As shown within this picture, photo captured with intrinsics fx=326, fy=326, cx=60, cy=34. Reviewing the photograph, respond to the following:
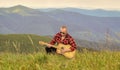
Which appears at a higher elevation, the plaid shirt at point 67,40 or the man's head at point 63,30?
the man's head at point 63,30

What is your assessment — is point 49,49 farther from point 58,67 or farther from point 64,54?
point 58,67

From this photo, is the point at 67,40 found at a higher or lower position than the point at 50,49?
higher

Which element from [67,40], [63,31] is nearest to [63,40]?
[67,40]

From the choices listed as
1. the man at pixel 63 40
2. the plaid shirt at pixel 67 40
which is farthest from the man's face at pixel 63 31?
the plaid shirt at pixel 67 40

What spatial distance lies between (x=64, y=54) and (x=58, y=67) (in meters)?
3.27

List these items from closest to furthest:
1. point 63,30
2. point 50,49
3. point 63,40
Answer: point 63,30 < point 63,40 < point 50,49

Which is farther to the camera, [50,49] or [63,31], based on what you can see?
[50,49]

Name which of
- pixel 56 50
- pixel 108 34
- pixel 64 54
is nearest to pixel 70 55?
pixel 64 54

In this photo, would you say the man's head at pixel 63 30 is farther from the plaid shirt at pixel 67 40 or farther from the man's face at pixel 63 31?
the plaid shirt at pixel 67 40

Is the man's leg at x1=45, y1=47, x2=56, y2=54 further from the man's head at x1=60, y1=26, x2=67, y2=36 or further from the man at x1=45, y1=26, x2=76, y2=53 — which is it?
the man's head at x1=60, y1=26, x2=67, y2=36

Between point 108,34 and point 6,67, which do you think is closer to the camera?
point 6,67

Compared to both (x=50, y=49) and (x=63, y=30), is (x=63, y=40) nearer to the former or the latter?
(x=63, y=30)

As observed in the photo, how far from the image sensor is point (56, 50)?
37.8ft

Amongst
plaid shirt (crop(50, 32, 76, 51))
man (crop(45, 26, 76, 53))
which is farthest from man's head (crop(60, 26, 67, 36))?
plaid shirt (crop(50, 32, 76, 51))
